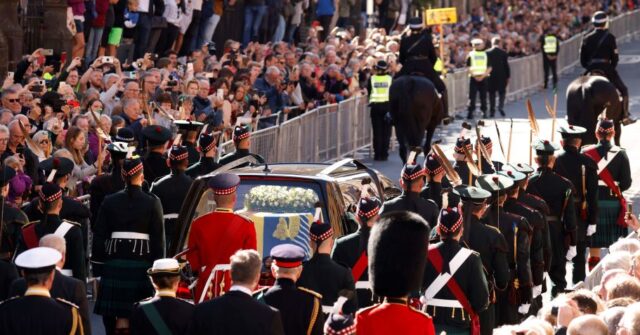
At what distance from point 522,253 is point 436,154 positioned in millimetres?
1441

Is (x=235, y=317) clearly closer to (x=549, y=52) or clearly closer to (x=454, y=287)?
(x=454, y=287)

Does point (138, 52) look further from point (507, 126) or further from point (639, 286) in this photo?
point (639, 286)

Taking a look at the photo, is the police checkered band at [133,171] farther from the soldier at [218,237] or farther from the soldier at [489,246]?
the soldier at [489,246]

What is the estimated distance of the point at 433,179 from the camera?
13.7 meters

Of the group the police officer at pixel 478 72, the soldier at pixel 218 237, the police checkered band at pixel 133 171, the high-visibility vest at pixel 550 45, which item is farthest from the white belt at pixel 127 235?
the high-visibility vest at pixel 550 45

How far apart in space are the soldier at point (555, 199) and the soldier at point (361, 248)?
3817 mm

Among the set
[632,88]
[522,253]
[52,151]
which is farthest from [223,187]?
[632,88]

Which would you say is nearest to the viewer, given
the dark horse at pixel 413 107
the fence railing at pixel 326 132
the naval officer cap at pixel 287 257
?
the naval officer cap at pixel 287 257

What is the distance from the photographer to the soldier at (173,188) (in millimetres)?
13414

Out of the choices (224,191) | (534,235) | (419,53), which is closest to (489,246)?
(534,235)

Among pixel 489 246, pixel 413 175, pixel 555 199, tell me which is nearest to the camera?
pixel 489 246

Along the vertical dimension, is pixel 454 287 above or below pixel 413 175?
below

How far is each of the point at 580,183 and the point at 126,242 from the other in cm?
521

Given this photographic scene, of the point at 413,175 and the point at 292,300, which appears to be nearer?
the point at 292,300
